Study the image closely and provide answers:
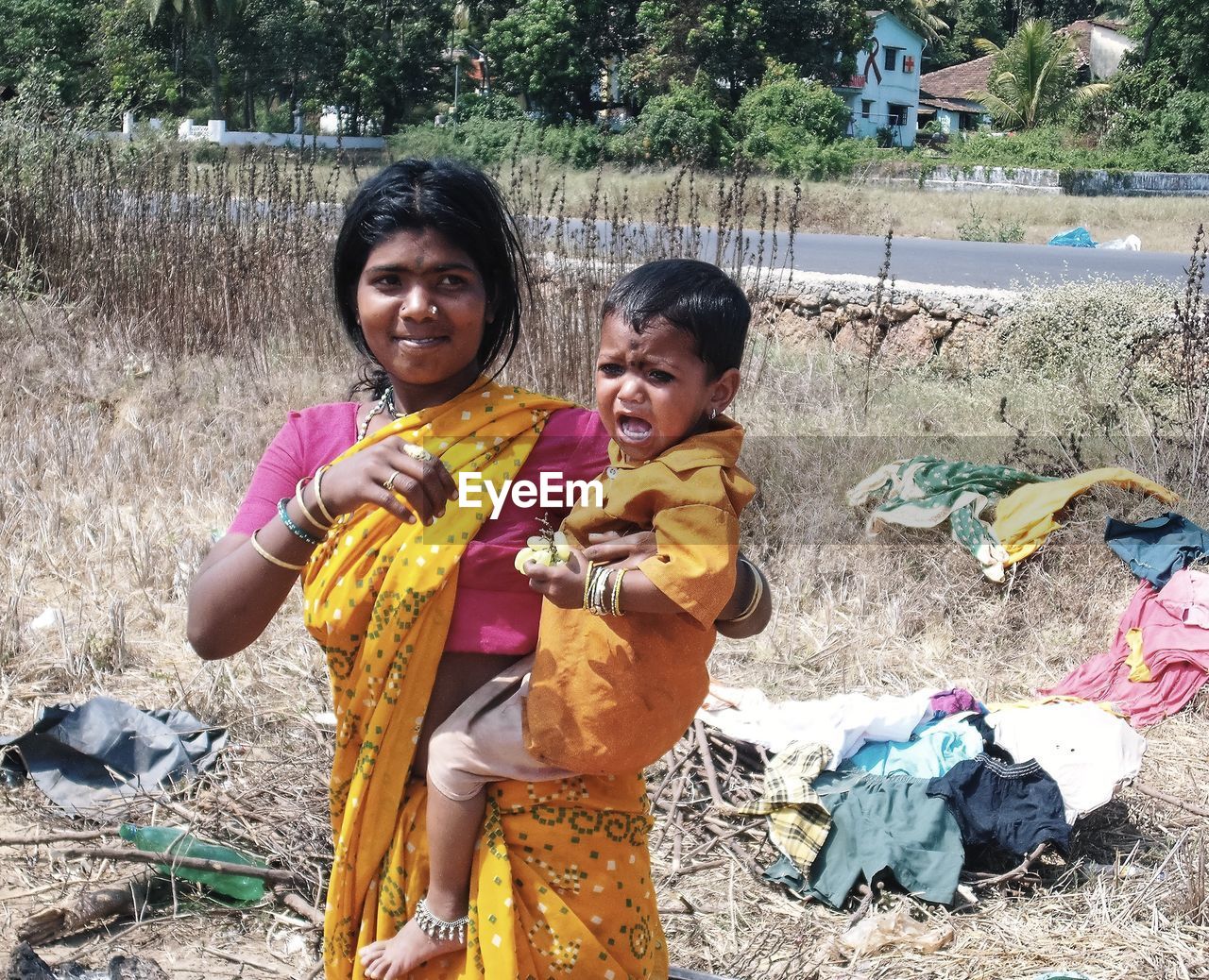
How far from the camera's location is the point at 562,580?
1.32 m

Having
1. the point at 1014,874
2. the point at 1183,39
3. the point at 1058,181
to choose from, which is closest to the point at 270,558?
the point at 1014,874

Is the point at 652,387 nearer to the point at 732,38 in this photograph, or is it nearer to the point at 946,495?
the point at 946,495

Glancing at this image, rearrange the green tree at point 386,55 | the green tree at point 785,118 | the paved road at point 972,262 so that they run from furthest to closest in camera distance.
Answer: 1. the green tree at point 386,55
2. the green tree at point 785,118
3. the paved road at point 972,262

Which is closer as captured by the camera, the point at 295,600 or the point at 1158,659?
the point at 1158,659

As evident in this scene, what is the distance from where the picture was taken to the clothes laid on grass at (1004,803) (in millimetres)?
3027

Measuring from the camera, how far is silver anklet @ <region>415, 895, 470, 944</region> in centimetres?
149

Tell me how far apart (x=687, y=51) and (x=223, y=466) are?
27.9 meters

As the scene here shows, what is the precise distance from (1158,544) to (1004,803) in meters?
1.75

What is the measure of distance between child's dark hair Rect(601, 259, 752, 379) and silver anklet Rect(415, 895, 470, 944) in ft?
2.54

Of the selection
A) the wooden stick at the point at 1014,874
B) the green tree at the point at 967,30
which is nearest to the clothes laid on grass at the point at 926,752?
the wooden stick at the point at 1014,874

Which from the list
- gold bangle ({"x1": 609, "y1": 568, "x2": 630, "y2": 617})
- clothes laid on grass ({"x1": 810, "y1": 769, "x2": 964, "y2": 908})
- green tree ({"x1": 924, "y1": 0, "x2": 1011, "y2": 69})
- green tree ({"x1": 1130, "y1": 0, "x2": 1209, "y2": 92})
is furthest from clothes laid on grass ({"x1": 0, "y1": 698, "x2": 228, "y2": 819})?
green tree ({"x1": 924, "y1": 0, "x2": 1011, "y2": 69})

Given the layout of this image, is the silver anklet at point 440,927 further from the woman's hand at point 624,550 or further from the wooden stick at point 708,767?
the wooden stick at point 708,767

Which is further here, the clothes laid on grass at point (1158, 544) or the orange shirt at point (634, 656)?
the clothes laid on grass at point (1158, 544)

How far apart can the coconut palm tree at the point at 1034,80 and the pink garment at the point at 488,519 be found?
36510 millimetres
